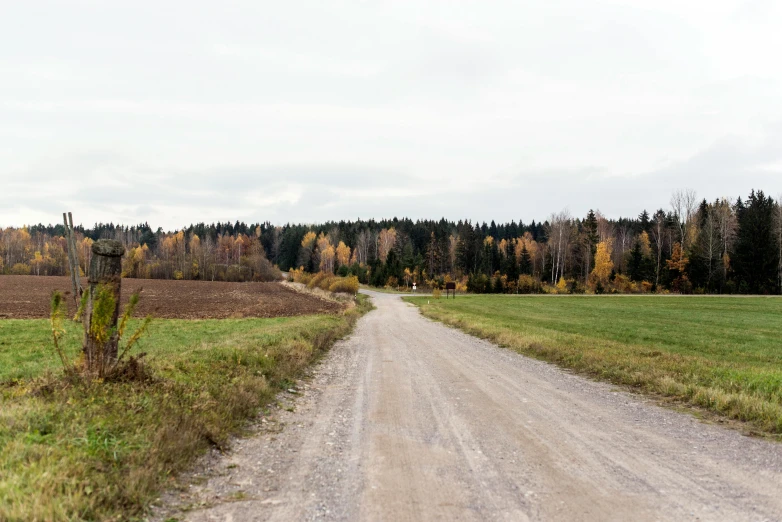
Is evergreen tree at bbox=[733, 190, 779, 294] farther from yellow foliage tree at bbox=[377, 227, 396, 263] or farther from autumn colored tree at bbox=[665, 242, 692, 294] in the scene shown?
yellow foliage tree at bbox=[377, 227, 396, 263]

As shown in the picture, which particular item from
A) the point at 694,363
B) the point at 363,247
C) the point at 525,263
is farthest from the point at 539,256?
the point at 694,363

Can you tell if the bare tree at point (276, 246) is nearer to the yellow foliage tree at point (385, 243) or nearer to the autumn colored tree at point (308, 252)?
the autumn colored tree at point (308, 252)

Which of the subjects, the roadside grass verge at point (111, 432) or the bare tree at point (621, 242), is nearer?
the roadside grass verge at point (111, 432)

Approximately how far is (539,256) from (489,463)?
365 ft

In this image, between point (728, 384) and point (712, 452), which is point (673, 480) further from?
point (728, 384)

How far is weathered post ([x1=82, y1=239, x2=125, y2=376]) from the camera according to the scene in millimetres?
6703

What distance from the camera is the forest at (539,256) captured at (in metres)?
79.5

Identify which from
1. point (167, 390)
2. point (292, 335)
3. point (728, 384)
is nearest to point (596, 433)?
point (728, 384)

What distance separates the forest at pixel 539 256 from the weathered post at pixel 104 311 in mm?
60617

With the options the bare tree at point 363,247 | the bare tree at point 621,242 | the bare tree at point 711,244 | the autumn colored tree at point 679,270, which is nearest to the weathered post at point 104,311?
the autumn colored tree at point 679,270

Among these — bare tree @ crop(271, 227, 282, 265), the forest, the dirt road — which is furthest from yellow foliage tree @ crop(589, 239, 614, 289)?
bare tree @ crop(271, 227, 282, 265)

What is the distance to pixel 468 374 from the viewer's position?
12.2 meters

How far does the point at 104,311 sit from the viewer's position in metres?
6.60

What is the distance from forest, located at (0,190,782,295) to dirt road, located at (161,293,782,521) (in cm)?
6292
